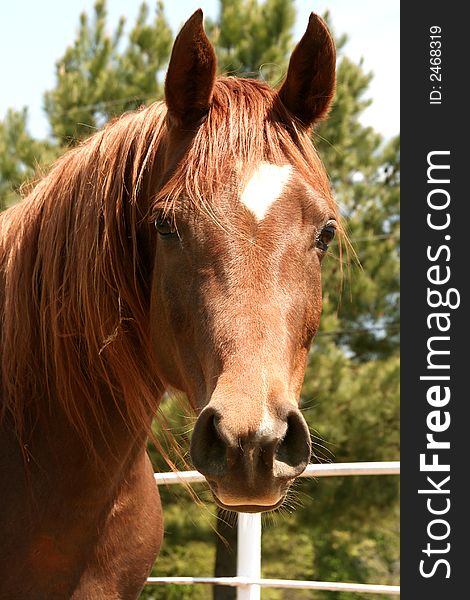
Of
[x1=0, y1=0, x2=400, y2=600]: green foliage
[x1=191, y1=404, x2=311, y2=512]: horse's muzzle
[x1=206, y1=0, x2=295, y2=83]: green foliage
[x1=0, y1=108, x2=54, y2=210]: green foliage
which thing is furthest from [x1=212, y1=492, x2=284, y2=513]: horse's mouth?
[x1=206, y1=0, x2=295, y2=83]: green foliage

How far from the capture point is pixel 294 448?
2158 millimetres

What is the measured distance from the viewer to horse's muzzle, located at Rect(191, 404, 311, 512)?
205cm

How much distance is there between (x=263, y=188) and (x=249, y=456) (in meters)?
0.82

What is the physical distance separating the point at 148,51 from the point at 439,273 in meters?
12.0

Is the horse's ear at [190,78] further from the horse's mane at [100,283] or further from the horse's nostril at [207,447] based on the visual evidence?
the horse's nostril at [207,447]

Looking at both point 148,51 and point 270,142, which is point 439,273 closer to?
point 270,142

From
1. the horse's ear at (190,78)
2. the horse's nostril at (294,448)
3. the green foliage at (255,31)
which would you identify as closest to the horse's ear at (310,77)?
the horse's ear at (190,78)

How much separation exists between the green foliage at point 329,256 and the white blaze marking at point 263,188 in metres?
9.65

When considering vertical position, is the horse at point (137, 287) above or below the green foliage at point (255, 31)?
below

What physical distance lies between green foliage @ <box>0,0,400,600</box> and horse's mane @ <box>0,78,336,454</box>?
30.1ft

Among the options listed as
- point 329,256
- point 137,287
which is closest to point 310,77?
point 137,287

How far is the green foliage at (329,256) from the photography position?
13.0 metres

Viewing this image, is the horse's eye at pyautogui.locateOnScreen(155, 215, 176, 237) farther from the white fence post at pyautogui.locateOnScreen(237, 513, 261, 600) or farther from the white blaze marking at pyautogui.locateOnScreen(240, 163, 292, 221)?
the white fence post at pyautogui.locateOnScreen(237, 513, 261, 600)

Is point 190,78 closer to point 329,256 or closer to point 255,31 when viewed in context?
point 329,256
